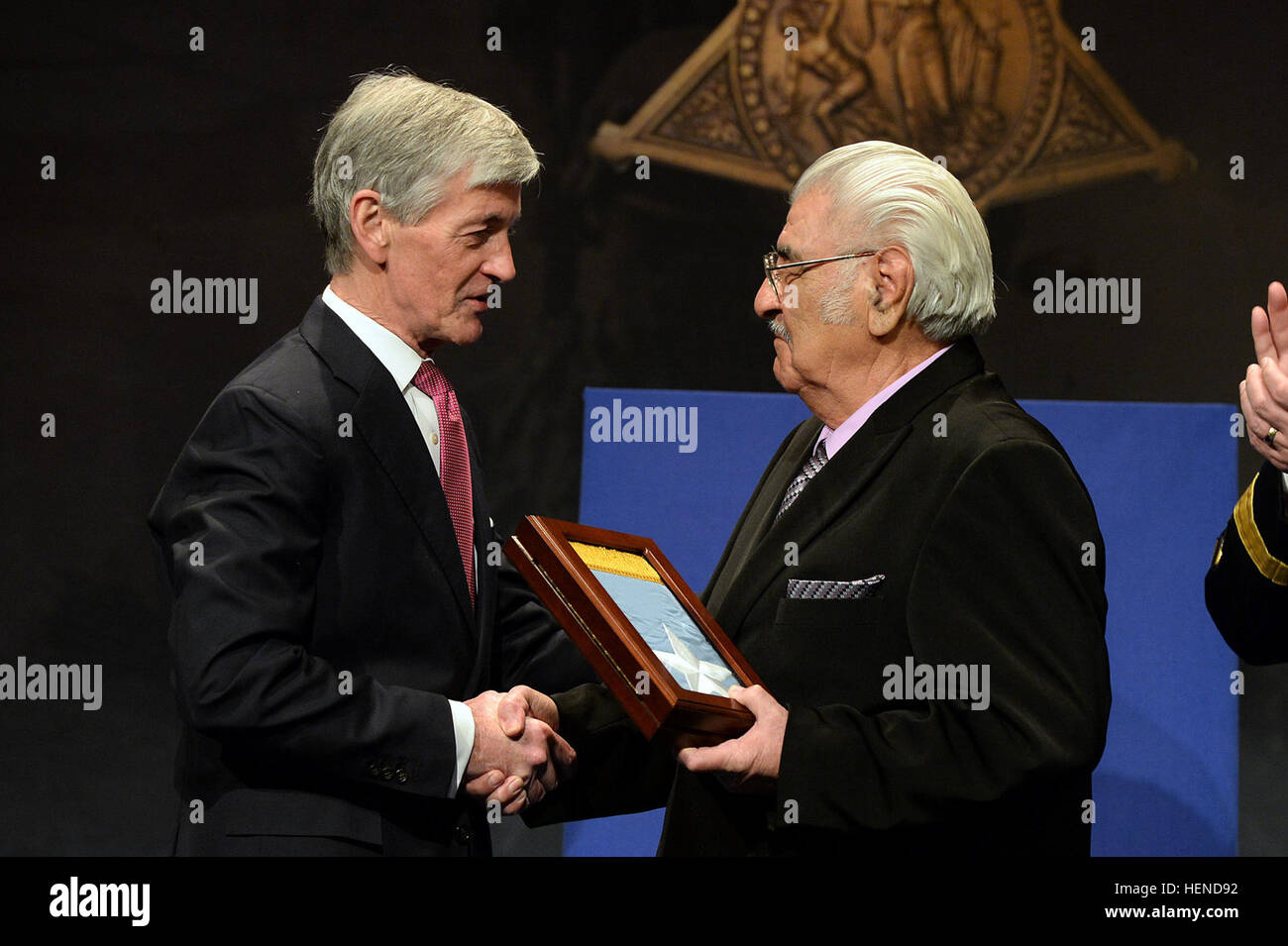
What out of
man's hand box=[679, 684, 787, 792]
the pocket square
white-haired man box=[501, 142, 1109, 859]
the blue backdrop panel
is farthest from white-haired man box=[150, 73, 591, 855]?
the blue backdrop panel

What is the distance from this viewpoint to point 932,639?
209 cm

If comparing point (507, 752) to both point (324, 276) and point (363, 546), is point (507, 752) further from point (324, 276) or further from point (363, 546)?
point (324, 276)

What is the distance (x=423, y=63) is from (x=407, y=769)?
2650 mm

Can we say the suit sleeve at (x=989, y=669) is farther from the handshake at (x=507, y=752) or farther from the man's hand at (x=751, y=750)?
the handshake at (x=507, y=752)

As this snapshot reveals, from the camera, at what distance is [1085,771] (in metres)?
2.14

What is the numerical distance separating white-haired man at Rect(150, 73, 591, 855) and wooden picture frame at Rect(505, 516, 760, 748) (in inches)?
8.6

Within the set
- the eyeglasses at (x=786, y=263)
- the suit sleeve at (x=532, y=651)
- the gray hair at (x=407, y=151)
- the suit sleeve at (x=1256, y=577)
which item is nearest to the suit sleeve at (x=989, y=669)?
the eyeglasses at (x=786, y=263)

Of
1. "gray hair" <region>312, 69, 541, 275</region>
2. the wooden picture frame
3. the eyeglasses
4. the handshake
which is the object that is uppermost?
"gray hair" <region>312, 69, 541, 275</region>

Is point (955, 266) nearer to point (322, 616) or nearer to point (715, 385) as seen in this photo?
point (322, 616)

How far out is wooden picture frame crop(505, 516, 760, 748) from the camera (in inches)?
78.4

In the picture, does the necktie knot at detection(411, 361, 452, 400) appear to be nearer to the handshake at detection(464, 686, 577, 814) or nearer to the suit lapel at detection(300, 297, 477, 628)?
the suit lapel at detection(300, 297, 477, 628)

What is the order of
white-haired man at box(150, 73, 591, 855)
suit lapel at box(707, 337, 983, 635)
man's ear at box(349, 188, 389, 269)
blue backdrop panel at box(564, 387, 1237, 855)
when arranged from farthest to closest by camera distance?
blue backdrop panel at box(564, 387, 1237, 855) → man's ear at box(349, 188, 389, 269) → suit lapel at box(707, 337, 983, 635) → white-haired man at box(150, 73, 591, 855)

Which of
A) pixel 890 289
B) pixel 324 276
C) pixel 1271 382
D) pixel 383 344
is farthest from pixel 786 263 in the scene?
pixel 324 276

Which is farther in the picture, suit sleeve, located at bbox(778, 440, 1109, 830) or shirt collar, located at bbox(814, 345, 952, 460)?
shirt collar, located at bbox(814, 345, 952, 460)
